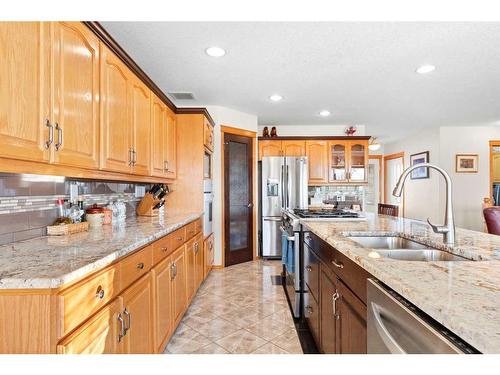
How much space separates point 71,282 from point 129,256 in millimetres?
441

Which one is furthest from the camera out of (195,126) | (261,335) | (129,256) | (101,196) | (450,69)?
(195,126)

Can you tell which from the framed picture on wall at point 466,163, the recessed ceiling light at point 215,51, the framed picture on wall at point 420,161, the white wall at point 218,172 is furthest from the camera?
the framed picture on wall at point 420,161

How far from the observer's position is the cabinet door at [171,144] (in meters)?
3.16

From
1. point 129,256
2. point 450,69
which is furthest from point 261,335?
point 450,69

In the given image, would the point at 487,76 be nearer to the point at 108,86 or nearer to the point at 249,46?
the point at 249,46

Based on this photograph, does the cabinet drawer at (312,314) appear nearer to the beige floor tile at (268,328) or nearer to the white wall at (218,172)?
the beige floor tile at (268,328)

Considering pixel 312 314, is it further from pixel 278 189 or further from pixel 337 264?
pixel 278 189

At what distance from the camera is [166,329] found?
74.2 inches

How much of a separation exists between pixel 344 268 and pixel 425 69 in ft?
8.73

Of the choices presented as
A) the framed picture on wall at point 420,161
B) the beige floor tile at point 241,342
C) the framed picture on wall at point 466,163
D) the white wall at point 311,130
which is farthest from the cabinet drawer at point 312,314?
the framed picture on wall at point 466,163

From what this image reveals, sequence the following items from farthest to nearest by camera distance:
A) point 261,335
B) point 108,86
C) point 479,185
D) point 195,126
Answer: point 479,185, point 195,126, point 261,335, point 108,86

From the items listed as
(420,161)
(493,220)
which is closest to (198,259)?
(493,220)

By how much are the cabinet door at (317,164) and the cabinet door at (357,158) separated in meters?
0.45

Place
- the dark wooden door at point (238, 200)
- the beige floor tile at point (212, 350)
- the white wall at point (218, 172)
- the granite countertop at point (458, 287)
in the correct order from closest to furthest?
the granite countertop at point (458, 287), the beige floor tile at point (212, 350), the white wall at point (218, 172), the dark wooden door at point (238, 200)
